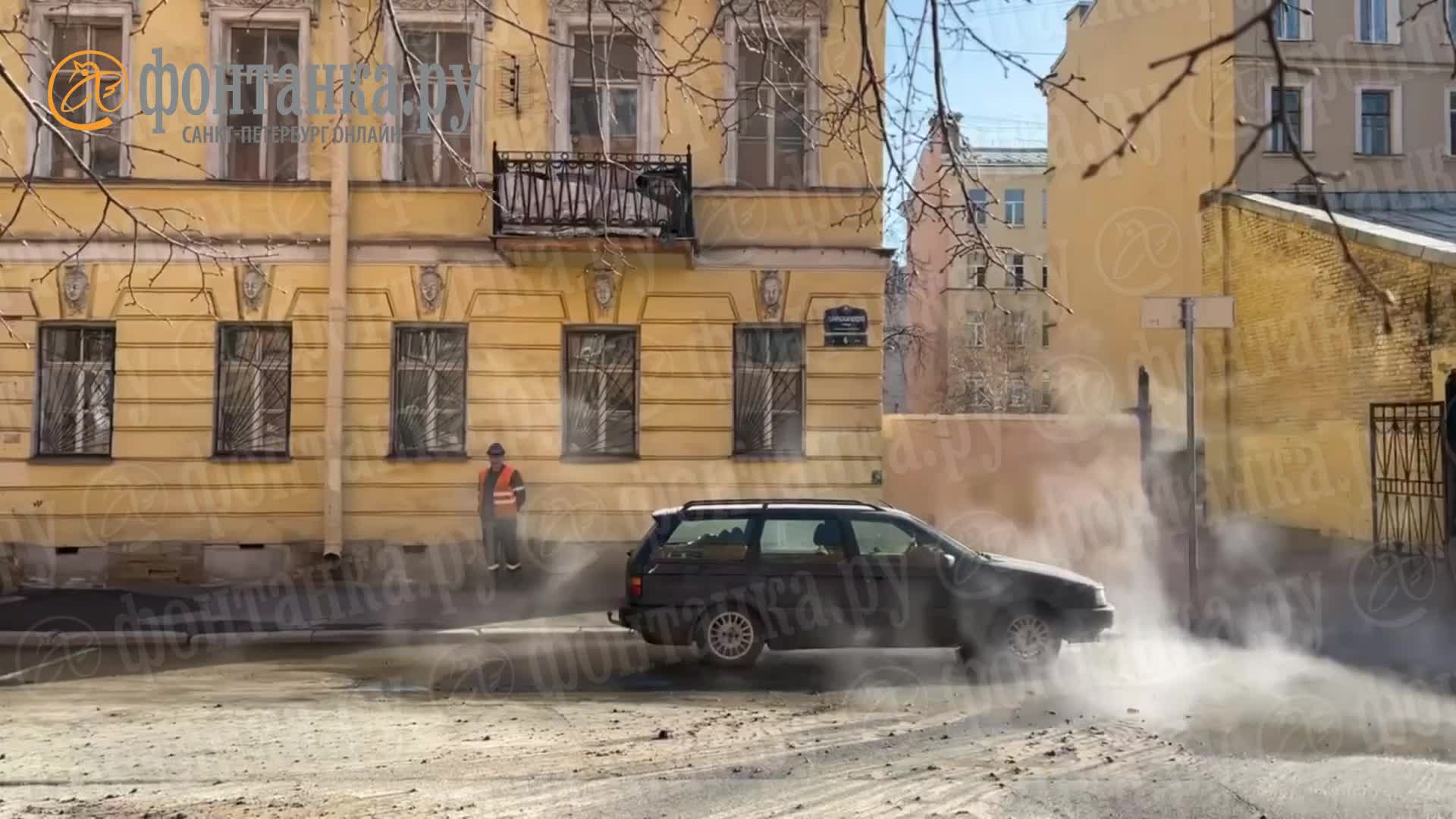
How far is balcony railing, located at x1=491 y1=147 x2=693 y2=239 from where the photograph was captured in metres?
11.8

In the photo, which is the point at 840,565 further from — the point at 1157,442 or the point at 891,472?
the point at 1157,442

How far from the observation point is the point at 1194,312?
933 cm

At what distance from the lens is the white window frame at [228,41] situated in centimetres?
1248

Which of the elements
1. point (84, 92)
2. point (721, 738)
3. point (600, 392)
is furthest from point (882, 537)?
point (84, 92)

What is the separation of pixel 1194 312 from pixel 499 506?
7.75m

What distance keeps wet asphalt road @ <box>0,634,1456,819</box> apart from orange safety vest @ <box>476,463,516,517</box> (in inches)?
125

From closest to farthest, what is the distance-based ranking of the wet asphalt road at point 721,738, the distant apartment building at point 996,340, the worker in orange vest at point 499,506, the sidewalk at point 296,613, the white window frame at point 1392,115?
the wet asphalt road at point 721,738 < the sidewalk at point 296,613 < the worker in orange vest at point 499,506 < the white window frame at point 1392,115 < the distant apartment building at point 996,340

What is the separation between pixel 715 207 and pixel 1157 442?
7285mm

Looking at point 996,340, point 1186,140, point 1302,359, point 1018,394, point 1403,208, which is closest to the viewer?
point 1302,359

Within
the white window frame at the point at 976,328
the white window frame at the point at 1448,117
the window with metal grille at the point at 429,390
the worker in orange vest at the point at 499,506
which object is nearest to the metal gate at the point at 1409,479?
the worker in orange vest at the point at 499,506

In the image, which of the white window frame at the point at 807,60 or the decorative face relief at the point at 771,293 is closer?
the white window frame at the point at 807,60

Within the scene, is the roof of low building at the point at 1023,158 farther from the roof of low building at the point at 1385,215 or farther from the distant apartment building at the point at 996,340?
the roof of low building at the point at 1385,215

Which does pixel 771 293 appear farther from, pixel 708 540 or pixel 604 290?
pixel 708 540

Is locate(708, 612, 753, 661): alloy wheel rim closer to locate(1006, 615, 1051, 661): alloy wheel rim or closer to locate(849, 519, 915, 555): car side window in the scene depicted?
locate(849, 519, 915, 555): car side window
